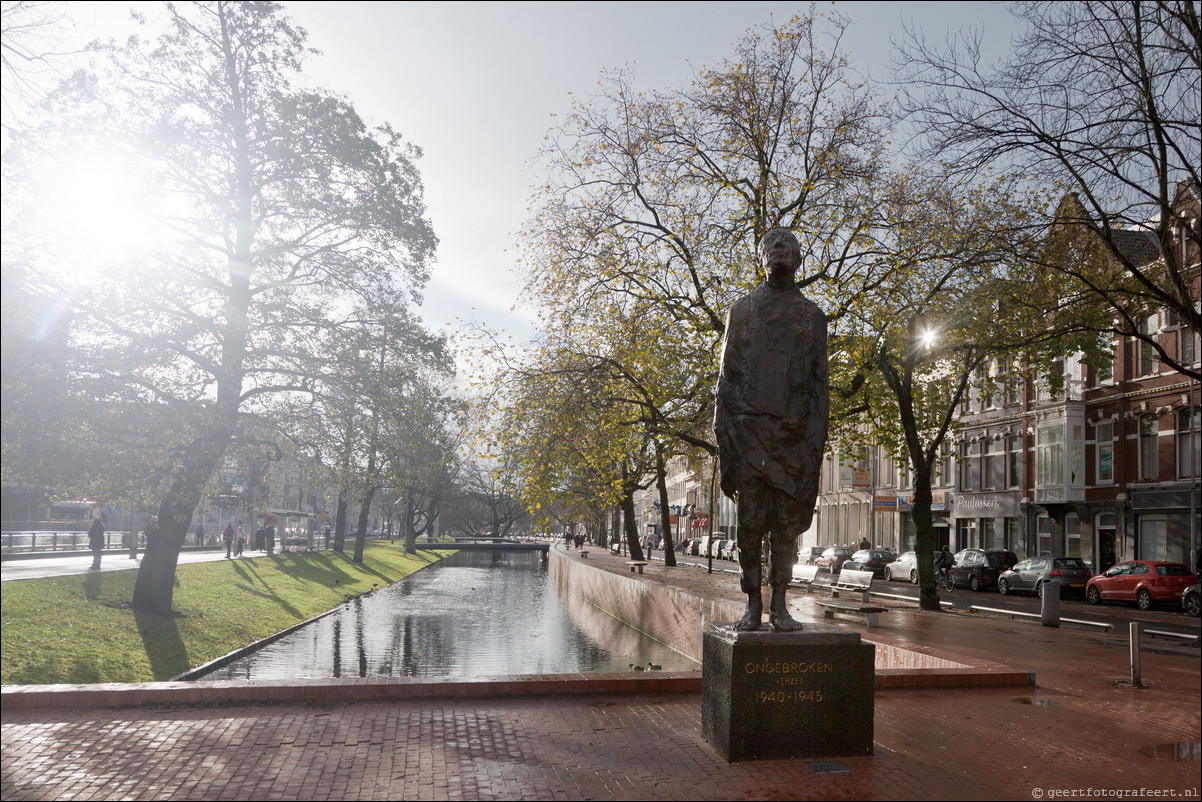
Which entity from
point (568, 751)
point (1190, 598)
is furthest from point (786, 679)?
point (1190, 598)

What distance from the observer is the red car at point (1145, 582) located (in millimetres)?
25906

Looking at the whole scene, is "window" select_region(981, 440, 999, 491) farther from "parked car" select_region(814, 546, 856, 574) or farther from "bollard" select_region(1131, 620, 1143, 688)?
"bollard" select_region(1131, 620, 1143, 688)

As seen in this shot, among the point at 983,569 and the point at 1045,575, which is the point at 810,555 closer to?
the point at 983,569

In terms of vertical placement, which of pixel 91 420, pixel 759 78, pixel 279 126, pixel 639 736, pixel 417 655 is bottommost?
pixel 417 655

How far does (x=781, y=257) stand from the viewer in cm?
684

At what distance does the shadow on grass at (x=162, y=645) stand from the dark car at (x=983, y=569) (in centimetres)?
2786

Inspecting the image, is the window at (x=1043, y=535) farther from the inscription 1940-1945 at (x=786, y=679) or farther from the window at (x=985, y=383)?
the inscription 1940-1945 at (x=786, y=679)

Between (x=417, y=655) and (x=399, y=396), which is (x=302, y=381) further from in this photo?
(x=417, y=655)

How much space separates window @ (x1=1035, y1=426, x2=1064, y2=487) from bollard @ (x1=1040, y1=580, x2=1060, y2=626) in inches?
860

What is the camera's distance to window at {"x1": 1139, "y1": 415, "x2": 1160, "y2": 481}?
3359cm

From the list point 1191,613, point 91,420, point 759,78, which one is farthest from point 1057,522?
point 91,420

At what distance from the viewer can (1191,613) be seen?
23.7 metres

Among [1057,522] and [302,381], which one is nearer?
[302,381]

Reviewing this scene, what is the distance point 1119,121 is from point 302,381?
1415 cm
